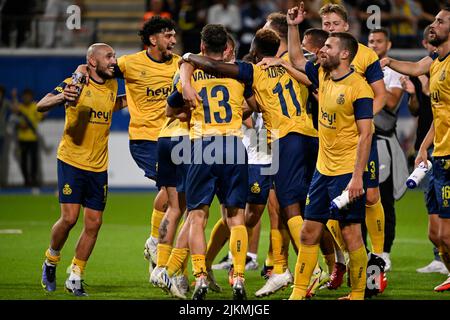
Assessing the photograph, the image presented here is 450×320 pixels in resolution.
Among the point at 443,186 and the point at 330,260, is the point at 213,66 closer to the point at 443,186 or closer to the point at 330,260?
the point at 443,186

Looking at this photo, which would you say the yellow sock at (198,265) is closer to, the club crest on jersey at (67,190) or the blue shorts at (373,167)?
the club crest on jersey at (67,190)

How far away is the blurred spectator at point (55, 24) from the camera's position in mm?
21500

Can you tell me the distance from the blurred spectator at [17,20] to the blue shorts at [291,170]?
13.6 m

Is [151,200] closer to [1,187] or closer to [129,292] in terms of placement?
[1,187]

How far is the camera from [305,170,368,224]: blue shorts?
318 inches

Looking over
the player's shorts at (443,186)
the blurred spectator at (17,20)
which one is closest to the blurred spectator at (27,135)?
the blurred spectator at (17,20)

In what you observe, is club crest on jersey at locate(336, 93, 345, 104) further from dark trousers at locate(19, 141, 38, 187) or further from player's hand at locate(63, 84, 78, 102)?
dark trousers at locate(19, 141, 38, 187)

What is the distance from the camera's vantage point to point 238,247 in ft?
27.6

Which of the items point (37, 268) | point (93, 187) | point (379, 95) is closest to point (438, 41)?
point (379, 95)

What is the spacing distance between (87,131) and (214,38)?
1.80 m

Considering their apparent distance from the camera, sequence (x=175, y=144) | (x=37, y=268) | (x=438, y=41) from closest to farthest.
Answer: (x=438, y=41) → (x=175, y=144) → (x=37, y=268)

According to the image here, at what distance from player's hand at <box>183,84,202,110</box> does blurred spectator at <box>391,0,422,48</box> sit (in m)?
14.2
